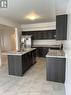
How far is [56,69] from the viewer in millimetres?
3193

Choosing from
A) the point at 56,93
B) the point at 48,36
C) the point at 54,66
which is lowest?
the point at 56,93

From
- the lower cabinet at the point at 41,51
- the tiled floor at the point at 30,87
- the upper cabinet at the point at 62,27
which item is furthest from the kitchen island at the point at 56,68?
the lower cabinet at the point at 41,51

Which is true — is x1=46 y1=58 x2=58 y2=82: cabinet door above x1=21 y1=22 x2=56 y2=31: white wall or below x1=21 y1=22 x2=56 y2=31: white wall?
below

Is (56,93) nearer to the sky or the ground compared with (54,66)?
nearer to the ground

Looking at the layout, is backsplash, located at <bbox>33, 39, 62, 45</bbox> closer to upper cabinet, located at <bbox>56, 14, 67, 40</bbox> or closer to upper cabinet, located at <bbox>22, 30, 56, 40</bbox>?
upper cabinet, located at <bbox>22, 30, 56, 40</bbox>

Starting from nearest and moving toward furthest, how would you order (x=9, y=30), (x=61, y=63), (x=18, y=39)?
(x=61, y=63), (x=18, y=39), (x=9, y=30)

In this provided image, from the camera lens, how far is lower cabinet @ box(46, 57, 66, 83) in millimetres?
3117

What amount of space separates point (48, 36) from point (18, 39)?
2300 millimetres

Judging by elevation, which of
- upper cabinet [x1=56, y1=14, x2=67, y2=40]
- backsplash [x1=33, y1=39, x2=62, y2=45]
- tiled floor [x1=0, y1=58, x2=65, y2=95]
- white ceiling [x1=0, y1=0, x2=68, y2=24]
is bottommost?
tiled floor [x1=0, y1=58, x2=65, y2=95]

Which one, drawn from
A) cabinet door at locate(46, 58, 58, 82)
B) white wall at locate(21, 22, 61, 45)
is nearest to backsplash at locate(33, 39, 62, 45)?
white wall at locate(21, 22, 61, 45)

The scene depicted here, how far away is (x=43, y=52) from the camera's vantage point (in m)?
7.10

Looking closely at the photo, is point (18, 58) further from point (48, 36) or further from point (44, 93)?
point (48, 36)

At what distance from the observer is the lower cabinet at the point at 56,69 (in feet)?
10.2

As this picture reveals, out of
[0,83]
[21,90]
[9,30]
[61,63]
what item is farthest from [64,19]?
[9,30]
